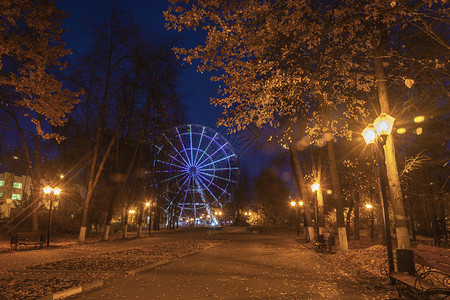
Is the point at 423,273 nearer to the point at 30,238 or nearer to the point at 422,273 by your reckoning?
the point at 422,273

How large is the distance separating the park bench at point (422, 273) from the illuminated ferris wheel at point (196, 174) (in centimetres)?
3742

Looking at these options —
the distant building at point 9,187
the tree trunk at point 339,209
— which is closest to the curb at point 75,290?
the tree trunk at point 339,209

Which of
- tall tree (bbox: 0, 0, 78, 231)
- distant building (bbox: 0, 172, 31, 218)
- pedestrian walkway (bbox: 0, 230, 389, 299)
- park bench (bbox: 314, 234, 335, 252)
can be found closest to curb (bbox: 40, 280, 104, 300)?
pedestrian walkway (bbox: 0, 230, 389, 299)

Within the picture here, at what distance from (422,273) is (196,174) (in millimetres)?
40186

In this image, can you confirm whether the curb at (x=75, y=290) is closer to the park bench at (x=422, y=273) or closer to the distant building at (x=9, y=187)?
the park bench at (x=422, y=273)

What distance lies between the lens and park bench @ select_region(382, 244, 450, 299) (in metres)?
5.74

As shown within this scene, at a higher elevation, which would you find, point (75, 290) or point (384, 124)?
point (384, 124)

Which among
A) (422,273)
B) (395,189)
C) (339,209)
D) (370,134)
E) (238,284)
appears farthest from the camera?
(339,209)

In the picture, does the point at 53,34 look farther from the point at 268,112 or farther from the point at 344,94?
the point at 344,94

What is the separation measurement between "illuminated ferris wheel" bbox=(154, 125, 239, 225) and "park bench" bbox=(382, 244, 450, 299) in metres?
37.4

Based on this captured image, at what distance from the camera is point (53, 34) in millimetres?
10070

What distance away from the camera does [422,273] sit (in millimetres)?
5672

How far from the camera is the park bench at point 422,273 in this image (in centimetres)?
574

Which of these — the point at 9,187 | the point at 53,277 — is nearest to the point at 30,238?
the point at 53,277
